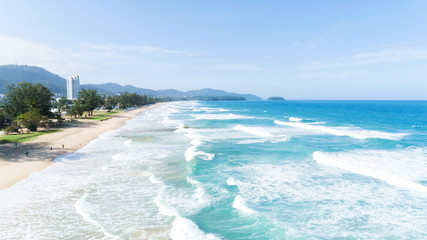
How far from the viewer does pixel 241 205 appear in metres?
13.8

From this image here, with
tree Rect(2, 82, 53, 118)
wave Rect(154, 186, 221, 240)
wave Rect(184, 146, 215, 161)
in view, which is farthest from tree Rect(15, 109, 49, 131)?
wave Rect(154, 186, 221, 240)

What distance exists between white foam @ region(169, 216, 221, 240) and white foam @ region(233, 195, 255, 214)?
9.63 ft

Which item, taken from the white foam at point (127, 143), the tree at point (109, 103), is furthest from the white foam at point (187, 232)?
the tree at point (109, 103)

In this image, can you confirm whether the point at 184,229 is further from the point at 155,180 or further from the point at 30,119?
the point at 30,119

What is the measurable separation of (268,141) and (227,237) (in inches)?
896

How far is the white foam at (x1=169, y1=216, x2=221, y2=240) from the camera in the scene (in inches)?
415

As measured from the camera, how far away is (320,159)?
23.4 metres

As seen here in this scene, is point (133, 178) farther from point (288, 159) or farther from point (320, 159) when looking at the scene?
point (320, 159)

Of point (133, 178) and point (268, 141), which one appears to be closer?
point (133, 178)

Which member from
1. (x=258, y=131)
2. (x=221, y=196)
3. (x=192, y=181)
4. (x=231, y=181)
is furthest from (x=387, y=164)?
(x=258, y=131)

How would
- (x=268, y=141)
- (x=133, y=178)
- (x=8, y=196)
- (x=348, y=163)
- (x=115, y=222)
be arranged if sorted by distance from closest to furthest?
(x=115, y=222) < (x=8, y=196) < (x=133, y=178) < (x=348, y=163) < (x=268, y=141)

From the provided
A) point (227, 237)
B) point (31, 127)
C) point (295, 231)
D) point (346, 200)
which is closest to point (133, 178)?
point (227, 237)

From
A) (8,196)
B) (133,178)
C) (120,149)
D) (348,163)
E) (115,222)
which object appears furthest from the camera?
(120,149)

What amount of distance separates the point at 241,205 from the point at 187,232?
400 cm
